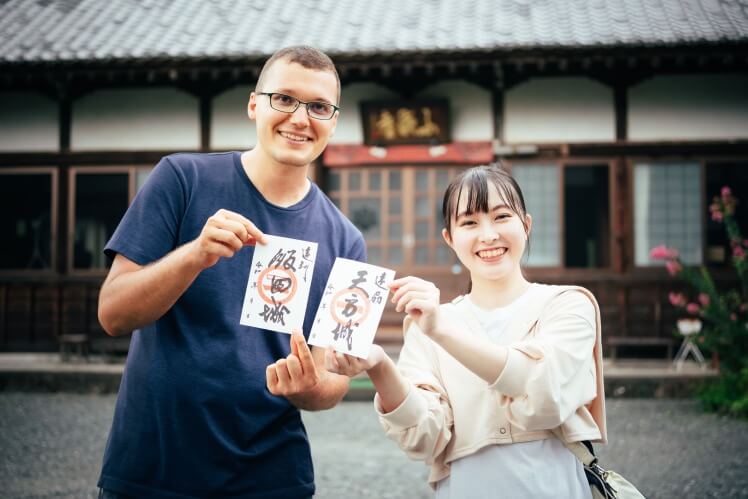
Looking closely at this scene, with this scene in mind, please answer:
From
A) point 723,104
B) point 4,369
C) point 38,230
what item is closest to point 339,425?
point 4,369

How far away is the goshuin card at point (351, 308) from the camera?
1.88 meters

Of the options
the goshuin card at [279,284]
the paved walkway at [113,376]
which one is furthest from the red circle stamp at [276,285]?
the paved walkway at [113,376]

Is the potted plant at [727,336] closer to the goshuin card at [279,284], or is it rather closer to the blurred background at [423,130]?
the blurred background at [423,130]

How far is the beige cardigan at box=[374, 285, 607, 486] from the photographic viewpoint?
6.08ft

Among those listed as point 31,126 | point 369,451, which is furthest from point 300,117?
point 31,126

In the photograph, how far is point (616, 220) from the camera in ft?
32.3

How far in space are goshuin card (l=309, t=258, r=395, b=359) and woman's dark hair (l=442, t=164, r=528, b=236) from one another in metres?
0.37

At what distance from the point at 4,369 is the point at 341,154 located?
565 cm

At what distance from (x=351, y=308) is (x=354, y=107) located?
858 centimetres

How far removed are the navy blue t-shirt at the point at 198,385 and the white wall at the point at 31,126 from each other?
9.63 m

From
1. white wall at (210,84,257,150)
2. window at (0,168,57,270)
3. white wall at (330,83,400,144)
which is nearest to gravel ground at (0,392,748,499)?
window at (0,168,57,270)

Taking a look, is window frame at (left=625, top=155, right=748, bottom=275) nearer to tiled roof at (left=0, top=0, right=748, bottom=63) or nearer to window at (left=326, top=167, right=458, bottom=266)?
tiled roof at (left=0, top=0, right=748, bottom=63)

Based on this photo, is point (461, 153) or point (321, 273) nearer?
point (321, 273)

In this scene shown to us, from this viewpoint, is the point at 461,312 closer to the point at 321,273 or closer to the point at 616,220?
the point at 321,273
